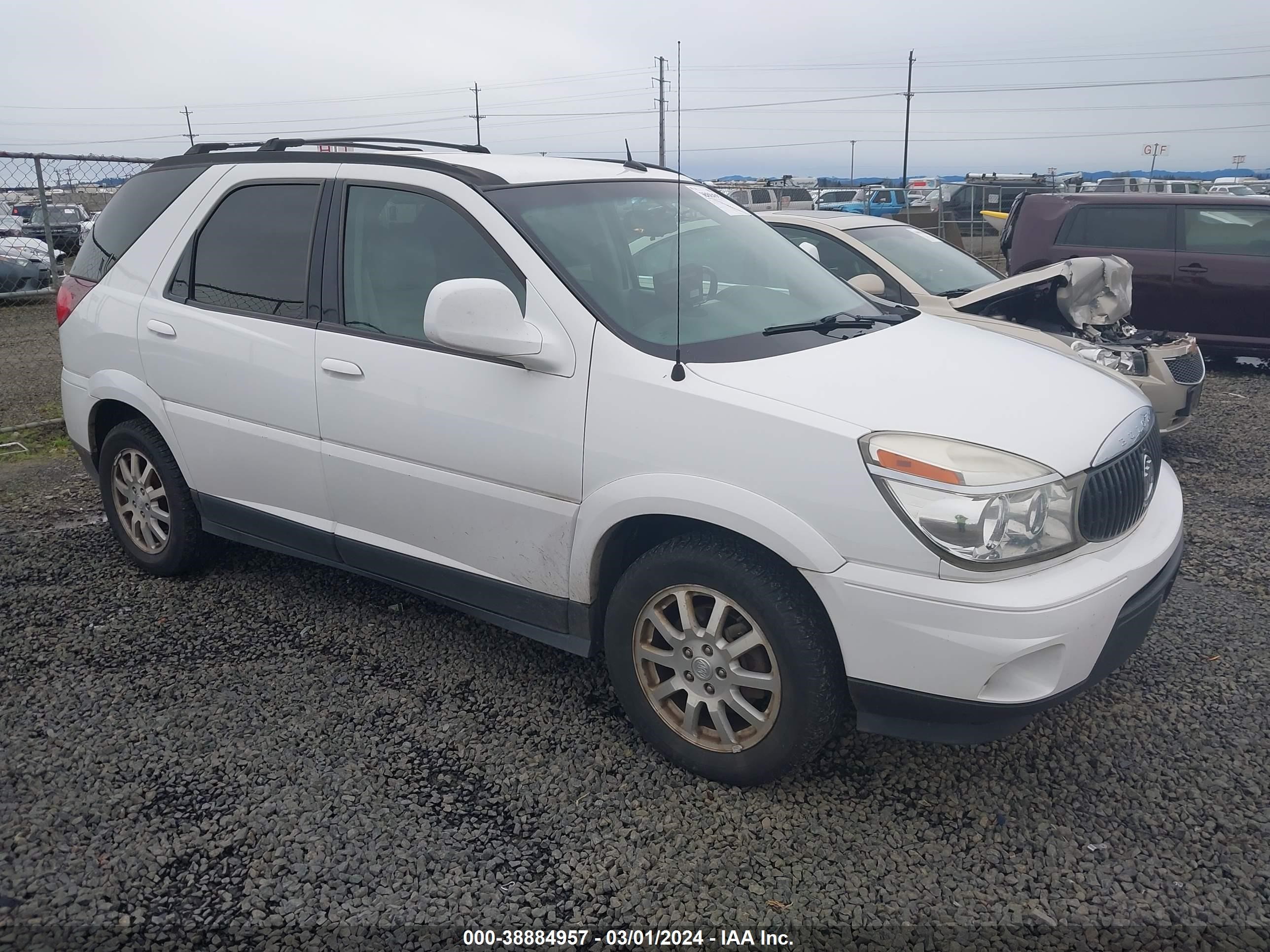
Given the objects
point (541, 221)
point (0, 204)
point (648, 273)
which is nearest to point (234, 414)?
point (541, 221)

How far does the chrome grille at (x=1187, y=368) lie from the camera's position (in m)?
6.37

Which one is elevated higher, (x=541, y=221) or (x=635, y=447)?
(x=541, y=221)

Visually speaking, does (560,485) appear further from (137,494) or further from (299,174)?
(137,494)

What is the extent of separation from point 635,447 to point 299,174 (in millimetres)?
1962

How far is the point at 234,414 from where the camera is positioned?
389 centimetres

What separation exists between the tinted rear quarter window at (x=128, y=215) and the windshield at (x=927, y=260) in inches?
179

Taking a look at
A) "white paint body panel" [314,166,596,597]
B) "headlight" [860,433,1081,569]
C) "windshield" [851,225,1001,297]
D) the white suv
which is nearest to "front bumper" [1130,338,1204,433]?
"windshield" [851,225,1001,297]

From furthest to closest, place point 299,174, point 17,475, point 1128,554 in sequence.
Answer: point 17,475 < point 299,174 < point 1128,554

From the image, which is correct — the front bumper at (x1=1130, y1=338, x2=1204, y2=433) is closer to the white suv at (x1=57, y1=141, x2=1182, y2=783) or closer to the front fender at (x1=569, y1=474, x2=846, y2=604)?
the white suv at (x1=57, y1=141, x2=1182, y2=783)

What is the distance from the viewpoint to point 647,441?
2.85 metres

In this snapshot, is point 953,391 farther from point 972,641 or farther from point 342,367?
point 342,367

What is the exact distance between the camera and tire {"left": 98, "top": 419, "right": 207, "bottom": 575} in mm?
4297

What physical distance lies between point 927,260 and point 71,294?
555 cm

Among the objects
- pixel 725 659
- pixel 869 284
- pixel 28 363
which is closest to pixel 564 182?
pixel 725 659
